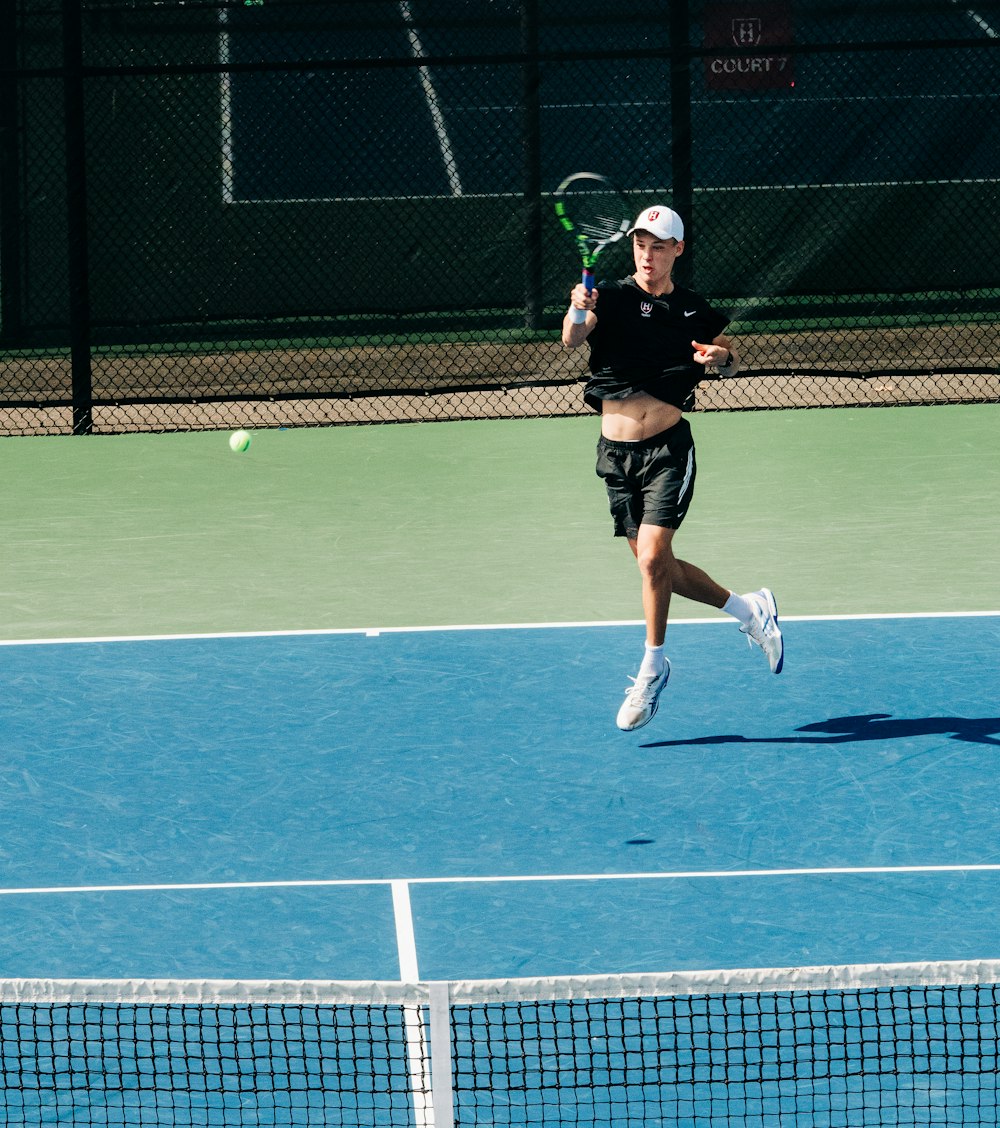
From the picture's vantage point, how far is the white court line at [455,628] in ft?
29.6

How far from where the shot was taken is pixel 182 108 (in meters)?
15.4

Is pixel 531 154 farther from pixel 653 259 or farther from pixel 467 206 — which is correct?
pixel 653 259

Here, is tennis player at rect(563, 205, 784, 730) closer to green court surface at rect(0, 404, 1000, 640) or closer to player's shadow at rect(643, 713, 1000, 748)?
player's shadow at rect(643, 713, 1000, 748)

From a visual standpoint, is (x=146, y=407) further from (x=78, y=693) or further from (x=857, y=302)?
(x=78, y=693)

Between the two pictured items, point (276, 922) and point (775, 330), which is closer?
point (276, 922)

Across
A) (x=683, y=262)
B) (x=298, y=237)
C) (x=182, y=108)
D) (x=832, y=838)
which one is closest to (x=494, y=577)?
(x=832, y=838)

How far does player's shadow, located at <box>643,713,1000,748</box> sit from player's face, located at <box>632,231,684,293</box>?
168cm

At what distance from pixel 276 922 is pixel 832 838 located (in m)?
1.80

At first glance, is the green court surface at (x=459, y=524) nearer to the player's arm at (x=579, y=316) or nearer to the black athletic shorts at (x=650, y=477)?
the black athletic shorts at (x=650, y=477)

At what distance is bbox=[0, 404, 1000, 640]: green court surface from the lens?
377 inches

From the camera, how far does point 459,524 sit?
1135cm

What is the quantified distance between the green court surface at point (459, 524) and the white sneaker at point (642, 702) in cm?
182

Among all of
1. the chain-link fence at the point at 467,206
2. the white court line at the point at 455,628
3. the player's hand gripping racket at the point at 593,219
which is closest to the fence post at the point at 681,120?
the chain-link fence at the point at 467,206

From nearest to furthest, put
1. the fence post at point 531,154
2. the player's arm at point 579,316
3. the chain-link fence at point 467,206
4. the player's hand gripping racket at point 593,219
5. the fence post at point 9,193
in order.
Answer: the player's arm at point 579,316 → the player's hand gripping racket at point 593,219 → the fence post at point 531,154 → the chain-link fence at point 467,206 → the fence post at point 9,193
